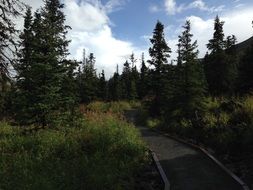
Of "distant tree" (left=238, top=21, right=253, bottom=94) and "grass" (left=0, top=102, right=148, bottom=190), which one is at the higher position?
"distant tree" (left=238, top=21, right=253, bottom=94)

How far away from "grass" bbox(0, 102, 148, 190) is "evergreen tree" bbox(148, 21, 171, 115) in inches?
886

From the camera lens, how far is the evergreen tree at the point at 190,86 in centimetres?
2664

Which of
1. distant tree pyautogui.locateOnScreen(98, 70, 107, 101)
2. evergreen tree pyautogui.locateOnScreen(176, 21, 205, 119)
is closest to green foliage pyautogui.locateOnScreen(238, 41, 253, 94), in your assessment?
evergreen tree pyautogui.locateOnScreen(176, 21, 205, 119)

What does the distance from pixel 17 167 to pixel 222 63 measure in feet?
141

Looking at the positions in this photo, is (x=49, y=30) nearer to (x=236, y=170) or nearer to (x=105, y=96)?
(x=236, y=170)

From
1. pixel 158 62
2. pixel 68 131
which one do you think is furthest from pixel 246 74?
pixel 68 131

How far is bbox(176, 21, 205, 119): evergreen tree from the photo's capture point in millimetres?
26641

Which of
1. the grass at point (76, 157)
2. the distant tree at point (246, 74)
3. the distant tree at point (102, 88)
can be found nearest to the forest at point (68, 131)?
the grass at point (76, 157)

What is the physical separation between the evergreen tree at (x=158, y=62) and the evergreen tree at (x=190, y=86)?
10.1 metres

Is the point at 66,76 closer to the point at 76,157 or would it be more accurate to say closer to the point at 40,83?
the point at 40,83

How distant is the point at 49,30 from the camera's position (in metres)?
17.6

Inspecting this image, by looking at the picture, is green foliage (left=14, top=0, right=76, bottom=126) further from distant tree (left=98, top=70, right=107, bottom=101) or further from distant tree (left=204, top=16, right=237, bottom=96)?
distant tree (left=98, top=70, right=107, bottom=101)

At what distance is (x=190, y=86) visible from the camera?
2744cm

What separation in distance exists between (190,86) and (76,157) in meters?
16.6
